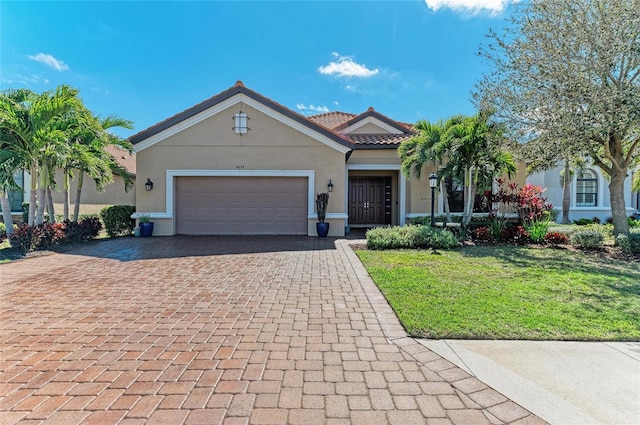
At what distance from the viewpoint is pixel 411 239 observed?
990cm

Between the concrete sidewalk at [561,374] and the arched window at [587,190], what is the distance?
73.5ft

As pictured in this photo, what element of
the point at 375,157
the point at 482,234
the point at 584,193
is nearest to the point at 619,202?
the point at 482,234

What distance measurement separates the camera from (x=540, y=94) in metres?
9.40

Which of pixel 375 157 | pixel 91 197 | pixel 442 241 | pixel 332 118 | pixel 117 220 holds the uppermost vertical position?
pixel 332 118

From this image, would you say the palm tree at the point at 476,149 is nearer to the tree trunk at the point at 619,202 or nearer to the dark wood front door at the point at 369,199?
the tree trunk at the point at 619,202

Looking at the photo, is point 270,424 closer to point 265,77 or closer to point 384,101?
point 265,77

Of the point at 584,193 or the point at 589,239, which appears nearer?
the point at 589,239

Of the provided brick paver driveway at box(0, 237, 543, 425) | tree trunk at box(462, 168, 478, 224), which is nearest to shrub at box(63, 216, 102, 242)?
brick paver driveway at box(0, 237, 543, 425)

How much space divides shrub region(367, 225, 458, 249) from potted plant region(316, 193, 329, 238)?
252cm

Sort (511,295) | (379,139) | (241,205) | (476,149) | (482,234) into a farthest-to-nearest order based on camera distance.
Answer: (379,139) → (241,205) → (482,234) → (476,149) → (511,295)

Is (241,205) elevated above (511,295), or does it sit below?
above

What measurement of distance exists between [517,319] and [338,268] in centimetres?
387

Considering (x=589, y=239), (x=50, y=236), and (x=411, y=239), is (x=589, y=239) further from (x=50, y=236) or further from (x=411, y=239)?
(x=50, y=236)

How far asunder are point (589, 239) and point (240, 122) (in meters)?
12.9
